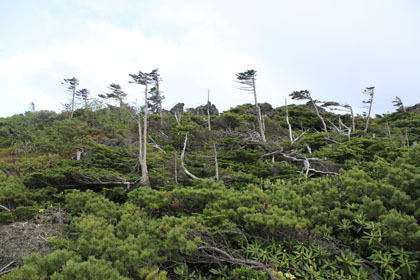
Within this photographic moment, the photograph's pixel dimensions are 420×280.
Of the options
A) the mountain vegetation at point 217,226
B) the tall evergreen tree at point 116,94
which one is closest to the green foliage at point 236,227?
the mountain vegetation at point 217,226

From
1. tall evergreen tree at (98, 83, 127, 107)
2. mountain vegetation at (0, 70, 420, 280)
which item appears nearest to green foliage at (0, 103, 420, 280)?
mountain vegetation at (0, 70, 420, 280)

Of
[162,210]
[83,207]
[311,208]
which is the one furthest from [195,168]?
[311,208]

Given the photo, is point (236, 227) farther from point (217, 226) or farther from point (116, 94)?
point (116, 94)

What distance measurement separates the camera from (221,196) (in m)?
5.96

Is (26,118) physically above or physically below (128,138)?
above

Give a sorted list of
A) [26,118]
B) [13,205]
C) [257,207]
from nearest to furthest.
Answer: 1. [257,207]
2. [13,205]
3. [26,118]

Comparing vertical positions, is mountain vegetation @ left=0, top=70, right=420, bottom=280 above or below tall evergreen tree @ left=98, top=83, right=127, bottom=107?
below

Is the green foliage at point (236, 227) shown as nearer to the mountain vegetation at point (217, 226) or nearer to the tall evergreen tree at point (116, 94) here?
the mountain vegetation at point (217, 226)

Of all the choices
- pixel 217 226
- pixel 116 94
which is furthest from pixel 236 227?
Result: pixel 116 94

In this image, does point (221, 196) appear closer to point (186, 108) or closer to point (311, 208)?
point (311, 208)

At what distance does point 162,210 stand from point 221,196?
6.53 ft

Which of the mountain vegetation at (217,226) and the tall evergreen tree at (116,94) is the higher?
the tall evergreen tree at (116,94)

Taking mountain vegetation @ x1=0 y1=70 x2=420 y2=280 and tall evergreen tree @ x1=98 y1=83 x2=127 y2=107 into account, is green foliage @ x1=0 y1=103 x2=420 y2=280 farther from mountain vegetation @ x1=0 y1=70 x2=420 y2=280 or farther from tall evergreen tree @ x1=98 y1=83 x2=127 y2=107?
tall evergreen tree @ x1=98 y1=83 x2=127 y2=107

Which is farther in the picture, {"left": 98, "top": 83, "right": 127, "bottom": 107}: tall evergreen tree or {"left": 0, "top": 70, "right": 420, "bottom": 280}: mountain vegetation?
{"left": 98, "top": 83, "right": 127, "bottom": 107}: tall evergreen tree
